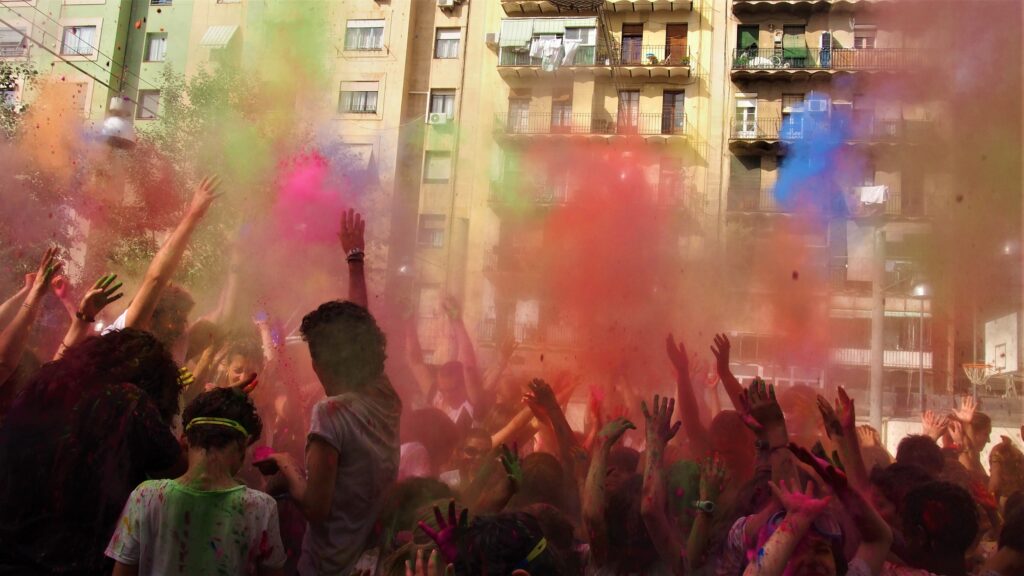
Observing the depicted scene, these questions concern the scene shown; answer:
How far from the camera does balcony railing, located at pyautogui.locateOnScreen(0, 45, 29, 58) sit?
7.07 metres

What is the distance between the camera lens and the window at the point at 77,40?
723 centimetres

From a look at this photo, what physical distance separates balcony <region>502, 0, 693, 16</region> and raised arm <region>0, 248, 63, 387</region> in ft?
16.8

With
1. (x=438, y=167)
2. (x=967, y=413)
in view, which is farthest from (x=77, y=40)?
(x=967, y=413)

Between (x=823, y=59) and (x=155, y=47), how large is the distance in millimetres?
6351

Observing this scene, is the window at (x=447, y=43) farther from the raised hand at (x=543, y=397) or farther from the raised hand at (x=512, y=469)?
the raised hand at (x=512, y=469)

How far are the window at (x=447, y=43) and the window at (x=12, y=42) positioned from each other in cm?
381

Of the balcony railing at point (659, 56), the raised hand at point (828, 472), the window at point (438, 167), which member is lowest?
the raised hand at point (828, 472)

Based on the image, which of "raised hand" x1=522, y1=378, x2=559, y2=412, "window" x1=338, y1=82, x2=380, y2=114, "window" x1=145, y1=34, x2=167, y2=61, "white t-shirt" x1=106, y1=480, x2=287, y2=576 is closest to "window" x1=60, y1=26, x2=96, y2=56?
"window" x1=145, y1=34, x2=167, y2=61

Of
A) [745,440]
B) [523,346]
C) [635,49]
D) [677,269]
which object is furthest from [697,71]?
[745,440]

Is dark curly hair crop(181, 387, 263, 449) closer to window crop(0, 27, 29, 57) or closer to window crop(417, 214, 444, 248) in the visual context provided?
window crop(417, 214, 444, 248)

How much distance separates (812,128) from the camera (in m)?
7.05

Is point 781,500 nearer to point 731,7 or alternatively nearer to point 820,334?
point 820,334

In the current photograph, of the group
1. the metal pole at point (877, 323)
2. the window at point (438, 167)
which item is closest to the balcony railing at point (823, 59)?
the metal pole at point (877, 323)

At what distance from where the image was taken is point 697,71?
8328mm
